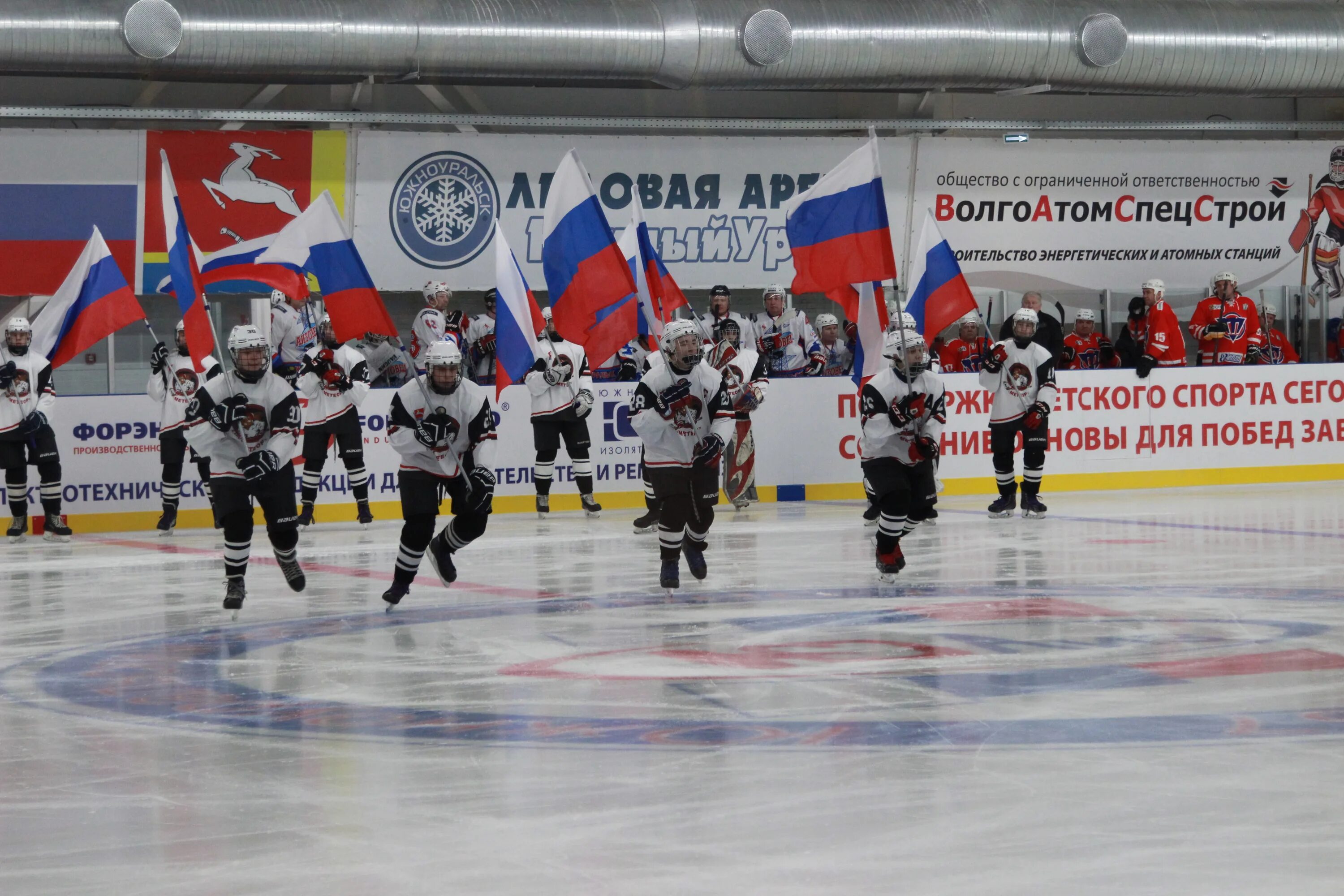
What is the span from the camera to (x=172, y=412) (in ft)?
48.5

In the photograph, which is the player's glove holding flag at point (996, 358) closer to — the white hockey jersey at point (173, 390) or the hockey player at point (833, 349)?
the hockey player at point (833, 349)

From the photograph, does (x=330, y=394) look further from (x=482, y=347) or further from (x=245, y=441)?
(x=245, y=441)

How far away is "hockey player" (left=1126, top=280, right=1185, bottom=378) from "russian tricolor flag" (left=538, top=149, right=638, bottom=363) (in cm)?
910

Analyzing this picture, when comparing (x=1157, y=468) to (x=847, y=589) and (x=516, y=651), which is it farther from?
(x=516, y=651)

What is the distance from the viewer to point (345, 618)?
353 inches

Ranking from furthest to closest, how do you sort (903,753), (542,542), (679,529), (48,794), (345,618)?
(542,542) → (679,529) → (345,618) → (903,753) → (48,794)

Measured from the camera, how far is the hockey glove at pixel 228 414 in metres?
8.86

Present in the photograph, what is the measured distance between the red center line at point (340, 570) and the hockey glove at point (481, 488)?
831 mm

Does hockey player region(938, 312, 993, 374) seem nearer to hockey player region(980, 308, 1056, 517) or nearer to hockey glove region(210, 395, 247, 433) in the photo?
hockey player region(980, 308, 1056, 517)

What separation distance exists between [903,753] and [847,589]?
4.44 metres

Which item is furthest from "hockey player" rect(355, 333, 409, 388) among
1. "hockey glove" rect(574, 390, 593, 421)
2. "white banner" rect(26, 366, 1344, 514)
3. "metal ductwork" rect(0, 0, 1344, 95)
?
"metal ductwork" rect(0, 0, 1344, 95)

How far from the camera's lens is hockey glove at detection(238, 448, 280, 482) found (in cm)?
880

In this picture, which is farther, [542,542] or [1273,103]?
[1273,103]

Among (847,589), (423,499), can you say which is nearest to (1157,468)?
(847,589)
